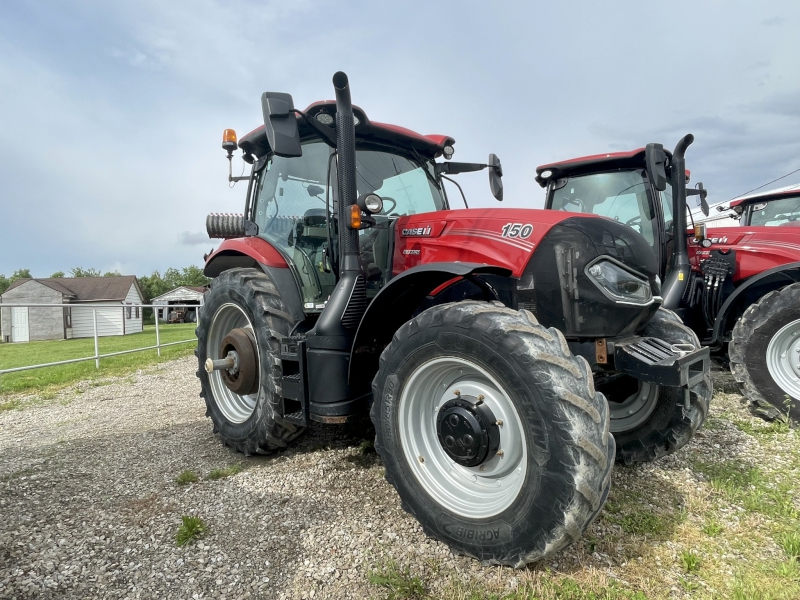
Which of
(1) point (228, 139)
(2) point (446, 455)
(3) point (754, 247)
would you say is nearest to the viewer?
(2) point (446, 455)

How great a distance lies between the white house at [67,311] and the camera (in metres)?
35.2

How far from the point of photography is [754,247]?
5.07 m

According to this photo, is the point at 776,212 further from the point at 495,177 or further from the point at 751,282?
the point at 495,177

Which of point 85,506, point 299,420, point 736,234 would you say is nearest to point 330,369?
point 299,420

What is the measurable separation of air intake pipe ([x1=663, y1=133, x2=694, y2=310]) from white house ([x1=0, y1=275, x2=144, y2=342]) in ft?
95.6

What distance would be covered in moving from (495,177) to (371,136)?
3.52ft

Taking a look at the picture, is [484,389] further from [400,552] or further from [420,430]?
[400,552]

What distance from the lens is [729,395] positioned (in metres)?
5.17

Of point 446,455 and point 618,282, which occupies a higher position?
point 618,282

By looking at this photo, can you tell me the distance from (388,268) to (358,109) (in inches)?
42.7

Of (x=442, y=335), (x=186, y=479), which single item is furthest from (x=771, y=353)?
(x=186, y=479)

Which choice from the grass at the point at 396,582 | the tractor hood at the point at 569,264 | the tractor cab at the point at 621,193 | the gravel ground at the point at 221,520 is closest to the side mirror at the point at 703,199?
the tractor cab at the point at 621,193

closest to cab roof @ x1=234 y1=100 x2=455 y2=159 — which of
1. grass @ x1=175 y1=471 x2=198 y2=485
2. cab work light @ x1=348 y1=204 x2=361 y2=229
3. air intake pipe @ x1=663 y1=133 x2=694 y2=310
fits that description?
cab work light @ x1=348 y1=204 x2=361 y2=229

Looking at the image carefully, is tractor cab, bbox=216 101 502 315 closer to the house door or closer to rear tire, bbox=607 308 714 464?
rear tire, bbox=607 308 714 464
